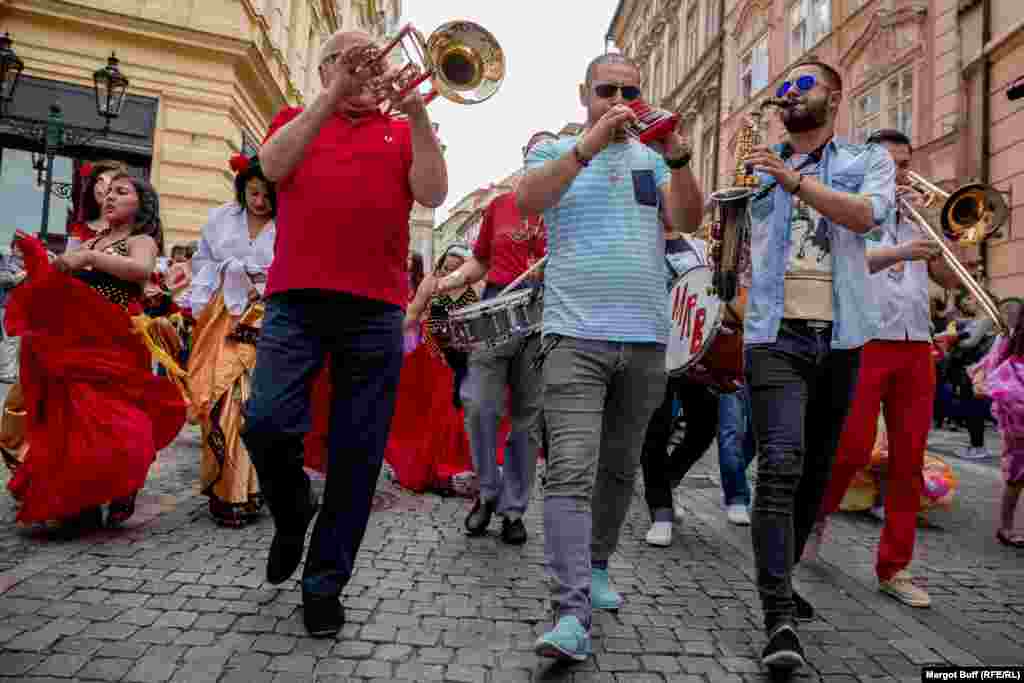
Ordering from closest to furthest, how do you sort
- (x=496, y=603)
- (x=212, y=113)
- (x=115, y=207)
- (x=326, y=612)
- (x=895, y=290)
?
1. (x=326, y=612)
2. (x=496, y=603)
3. (x=895, y=290)
4. (x=115, y=207)
5. (x=212, y=113)

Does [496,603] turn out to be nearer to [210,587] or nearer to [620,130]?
[210,587]

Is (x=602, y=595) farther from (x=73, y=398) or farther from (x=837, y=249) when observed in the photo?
(x=73, y=398)

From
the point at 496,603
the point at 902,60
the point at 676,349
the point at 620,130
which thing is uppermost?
the point at 902,60

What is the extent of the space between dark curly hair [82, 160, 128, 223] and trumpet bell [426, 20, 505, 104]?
226 centimetres

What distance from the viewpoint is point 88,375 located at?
3.86 meters

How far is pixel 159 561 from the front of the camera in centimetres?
338

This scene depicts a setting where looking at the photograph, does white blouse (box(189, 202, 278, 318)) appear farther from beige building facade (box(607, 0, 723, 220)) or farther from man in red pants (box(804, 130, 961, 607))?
beige building facade (box(607, 0, 723, 220))

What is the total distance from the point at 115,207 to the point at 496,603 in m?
2.74

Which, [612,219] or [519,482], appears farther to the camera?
[519,482]

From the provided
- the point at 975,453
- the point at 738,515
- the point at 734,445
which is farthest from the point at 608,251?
the point at 975,453

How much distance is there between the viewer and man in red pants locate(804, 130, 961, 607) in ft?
11.4

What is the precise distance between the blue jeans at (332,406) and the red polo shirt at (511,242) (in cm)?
153

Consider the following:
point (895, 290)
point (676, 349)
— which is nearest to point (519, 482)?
point (676, 349)

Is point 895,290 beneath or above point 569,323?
above
